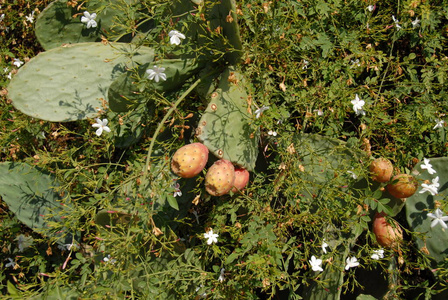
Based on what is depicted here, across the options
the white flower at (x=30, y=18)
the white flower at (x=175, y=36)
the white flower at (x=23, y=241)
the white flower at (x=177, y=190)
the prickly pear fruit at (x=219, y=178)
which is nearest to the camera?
the prickly pear fruit at (x=219, y=178)

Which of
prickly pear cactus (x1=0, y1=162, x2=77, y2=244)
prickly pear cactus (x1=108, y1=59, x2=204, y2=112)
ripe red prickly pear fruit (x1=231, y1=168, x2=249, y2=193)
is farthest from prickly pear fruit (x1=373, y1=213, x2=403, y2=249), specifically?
prickly pear cactus (x1=0, y1=162, x2=77, y2=244)

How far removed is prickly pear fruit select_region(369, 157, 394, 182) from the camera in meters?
1.65

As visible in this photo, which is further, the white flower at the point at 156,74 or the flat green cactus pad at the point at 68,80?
the flat green cactus pad at the point at 68,80

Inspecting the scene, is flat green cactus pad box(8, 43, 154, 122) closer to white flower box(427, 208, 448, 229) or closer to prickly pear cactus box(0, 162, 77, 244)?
prickly pear cactus box(0, 162, 77, 244)

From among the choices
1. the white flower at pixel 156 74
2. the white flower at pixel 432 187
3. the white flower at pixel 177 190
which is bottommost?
the white flower at pixel 432 187

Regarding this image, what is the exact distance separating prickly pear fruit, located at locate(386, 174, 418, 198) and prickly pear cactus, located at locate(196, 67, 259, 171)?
22.9 inches

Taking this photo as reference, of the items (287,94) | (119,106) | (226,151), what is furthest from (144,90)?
(287,94)

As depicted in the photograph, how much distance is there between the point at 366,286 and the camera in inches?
72.2

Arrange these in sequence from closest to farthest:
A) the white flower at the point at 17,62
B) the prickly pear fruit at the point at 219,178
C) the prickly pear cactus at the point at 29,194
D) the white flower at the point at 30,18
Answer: the prickly pear fruit at the point at 219,178
the prickly pear cactus at the point at 29,194
the white flower at the point at 17,62
the white flower at the point at 30,18

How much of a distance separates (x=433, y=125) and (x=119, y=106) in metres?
1.40

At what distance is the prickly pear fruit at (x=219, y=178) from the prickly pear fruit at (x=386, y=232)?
25.9 inches

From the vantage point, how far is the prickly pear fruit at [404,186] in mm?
1619

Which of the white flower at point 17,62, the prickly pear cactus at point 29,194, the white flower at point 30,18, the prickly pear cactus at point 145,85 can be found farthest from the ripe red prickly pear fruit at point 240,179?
the white flower at point 30,18

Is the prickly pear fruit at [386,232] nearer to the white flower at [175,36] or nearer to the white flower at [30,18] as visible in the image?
the white flower at [175,36]
